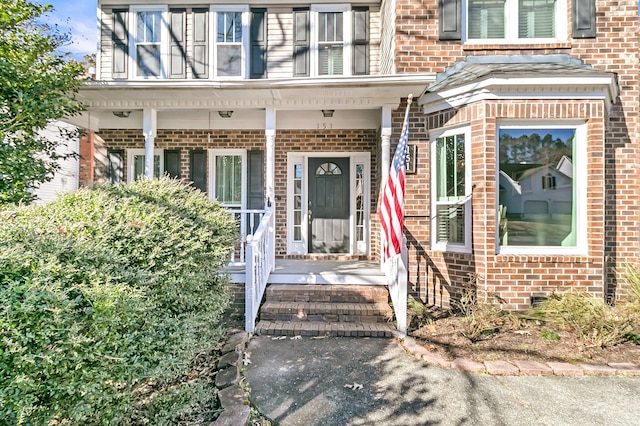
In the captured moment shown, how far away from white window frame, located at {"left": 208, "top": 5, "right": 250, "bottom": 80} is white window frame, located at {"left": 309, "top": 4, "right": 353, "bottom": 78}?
4.46 ft

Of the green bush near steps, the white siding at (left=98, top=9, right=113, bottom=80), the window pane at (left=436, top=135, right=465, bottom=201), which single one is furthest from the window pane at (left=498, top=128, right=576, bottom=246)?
the white siding at (left=98, top=9, right=113, bottom=80)

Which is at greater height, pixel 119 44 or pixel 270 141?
pixel 119 44

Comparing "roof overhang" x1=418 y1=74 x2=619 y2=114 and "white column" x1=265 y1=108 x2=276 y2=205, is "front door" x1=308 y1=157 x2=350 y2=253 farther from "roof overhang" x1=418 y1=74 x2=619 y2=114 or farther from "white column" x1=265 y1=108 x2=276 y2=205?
"roof overhang" x1=418 y1=74 x2=619 y2=114

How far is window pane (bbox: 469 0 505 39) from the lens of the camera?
5824mm

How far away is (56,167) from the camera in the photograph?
16.1 ft

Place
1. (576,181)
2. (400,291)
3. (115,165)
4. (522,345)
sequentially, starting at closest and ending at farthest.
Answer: (522,345) → (400,291) → (576,181) → (115,165)

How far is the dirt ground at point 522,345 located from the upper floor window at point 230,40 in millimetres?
6212

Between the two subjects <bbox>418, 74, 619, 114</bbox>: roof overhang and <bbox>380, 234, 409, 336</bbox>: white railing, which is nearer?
<bbox>380, 234, 409, 336</bbox>: white railing

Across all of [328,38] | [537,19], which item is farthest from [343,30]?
[537,19]

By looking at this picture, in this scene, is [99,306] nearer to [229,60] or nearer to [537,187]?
[537,187]

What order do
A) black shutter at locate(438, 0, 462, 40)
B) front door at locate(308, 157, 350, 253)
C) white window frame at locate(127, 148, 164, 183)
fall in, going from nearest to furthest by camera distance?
black shutter at locate(438, 0, 462, 40) → front door at locate(308, 157, 350, 253) → white window frame at locate(127, 148, 164, 183)

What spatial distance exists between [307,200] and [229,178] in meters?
1.72

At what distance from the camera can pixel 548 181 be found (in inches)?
194

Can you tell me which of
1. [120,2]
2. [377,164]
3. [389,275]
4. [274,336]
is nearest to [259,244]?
[274,336]
